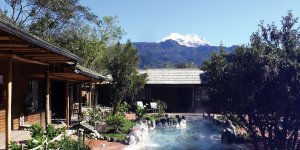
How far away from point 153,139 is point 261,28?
322 inches

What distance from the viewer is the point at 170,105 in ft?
129

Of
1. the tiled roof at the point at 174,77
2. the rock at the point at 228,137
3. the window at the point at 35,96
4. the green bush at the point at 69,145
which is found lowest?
the rock at the point at 228,137

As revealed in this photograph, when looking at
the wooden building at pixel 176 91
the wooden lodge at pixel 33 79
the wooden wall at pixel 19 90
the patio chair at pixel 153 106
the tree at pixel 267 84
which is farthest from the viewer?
the wooden building at pixel 176 91

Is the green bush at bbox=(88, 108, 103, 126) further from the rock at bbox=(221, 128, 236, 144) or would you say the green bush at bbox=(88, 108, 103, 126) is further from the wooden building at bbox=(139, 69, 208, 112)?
the wooden building at bbox=(139, 69, 208, 112)

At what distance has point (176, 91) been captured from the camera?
1537 inches

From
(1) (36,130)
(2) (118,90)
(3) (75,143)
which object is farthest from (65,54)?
(2) (118,90)

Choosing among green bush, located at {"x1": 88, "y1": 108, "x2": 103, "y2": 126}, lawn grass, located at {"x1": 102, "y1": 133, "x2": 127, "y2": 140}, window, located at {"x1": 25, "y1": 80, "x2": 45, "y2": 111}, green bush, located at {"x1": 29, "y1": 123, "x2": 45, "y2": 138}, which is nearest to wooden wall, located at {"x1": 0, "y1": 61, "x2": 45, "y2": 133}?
window, located at {"x1": 25, "y1": 80, "x2": 45, "y2": 111}

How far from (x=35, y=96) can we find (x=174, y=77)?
75.0 feet

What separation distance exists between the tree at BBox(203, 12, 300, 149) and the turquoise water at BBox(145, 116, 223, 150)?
284 cm

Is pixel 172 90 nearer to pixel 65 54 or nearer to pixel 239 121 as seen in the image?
pixel 239 121

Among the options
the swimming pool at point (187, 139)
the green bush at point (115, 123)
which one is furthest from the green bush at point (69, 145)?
the green bush at point (115, 123)

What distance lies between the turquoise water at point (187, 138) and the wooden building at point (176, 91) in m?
8.40

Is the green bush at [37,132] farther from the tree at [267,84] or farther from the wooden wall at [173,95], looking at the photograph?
the wooden wall at [173,95]

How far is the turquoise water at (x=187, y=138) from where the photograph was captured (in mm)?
20219
